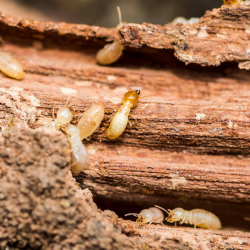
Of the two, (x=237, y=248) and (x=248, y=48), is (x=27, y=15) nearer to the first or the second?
(x=248, y=48)

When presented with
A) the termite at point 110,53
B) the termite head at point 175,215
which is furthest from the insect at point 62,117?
the termite head at point 175,215

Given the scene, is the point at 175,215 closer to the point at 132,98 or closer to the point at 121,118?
the point at 121,118

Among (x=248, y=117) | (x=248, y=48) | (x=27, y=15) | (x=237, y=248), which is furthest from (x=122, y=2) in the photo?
(x=237, y=248)

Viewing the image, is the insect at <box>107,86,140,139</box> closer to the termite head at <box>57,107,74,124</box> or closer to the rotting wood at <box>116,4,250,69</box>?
the termite head at <box>57,107,74,124</box>

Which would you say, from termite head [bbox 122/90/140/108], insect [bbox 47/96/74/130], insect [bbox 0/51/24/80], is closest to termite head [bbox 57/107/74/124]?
insect [bbox 47/96/74/130]

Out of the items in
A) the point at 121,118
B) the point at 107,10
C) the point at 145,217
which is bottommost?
the point at 145,217

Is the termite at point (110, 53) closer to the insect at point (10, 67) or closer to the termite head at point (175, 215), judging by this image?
the insect at point (10, 67)

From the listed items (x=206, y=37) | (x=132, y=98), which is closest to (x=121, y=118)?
(x=132, y=98)
